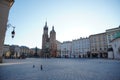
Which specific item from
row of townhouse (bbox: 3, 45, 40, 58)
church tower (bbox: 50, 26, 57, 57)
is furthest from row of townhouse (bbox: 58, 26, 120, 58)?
row of townhouse (bbox: 3, 45, 40, 58)

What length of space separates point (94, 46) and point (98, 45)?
3.56m

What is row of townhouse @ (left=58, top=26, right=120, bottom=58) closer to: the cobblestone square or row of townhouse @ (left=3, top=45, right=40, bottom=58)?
row of townhouse @ (left=3, top=45, right=40, bottom=58)

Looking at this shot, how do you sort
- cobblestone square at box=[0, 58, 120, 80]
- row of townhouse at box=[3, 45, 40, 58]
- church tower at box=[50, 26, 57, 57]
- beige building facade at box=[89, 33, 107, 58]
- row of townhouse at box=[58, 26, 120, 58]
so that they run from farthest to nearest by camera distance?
1. church tower at box=[50, 26, 57, 57]
2. row of townhouse at box=[3, 45, 40, 58]
3. beige building facade at box=[89, 33, 107, 58]
4. row of townhouse at box=[58, 26, 120, 58]
5. cobblestone square at box=[0, 58, 120, 80]

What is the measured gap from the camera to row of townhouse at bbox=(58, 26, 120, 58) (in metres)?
70.4

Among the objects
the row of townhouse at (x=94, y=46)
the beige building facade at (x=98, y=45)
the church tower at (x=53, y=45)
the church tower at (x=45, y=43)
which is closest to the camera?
the row of townhouse at (x=94, y=46)

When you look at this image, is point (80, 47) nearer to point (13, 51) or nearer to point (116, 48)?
point (116, 48)

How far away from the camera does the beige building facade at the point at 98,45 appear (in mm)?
76981

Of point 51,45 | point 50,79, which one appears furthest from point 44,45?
point 50,79

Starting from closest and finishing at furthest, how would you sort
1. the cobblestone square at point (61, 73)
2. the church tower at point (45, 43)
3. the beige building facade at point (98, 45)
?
the cobblestone square at point (61, 73) < the beige building facade at point (98, 45) < the church tower at point (45, 43)

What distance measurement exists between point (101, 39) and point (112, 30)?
38.2 feet

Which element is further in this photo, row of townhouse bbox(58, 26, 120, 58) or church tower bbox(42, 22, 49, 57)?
church tower bbox(42, 22, 49, 57)

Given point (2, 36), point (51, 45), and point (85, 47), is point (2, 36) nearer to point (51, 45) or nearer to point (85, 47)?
point (85, 47)

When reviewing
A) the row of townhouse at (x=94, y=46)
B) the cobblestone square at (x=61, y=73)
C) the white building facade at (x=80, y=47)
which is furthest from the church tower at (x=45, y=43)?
the cobblestone square at (x=61, y=73)

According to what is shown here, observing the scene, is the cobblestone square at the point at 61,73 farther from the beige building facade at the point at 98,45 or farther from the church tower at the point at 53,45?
the church tower at the point at 53,45
